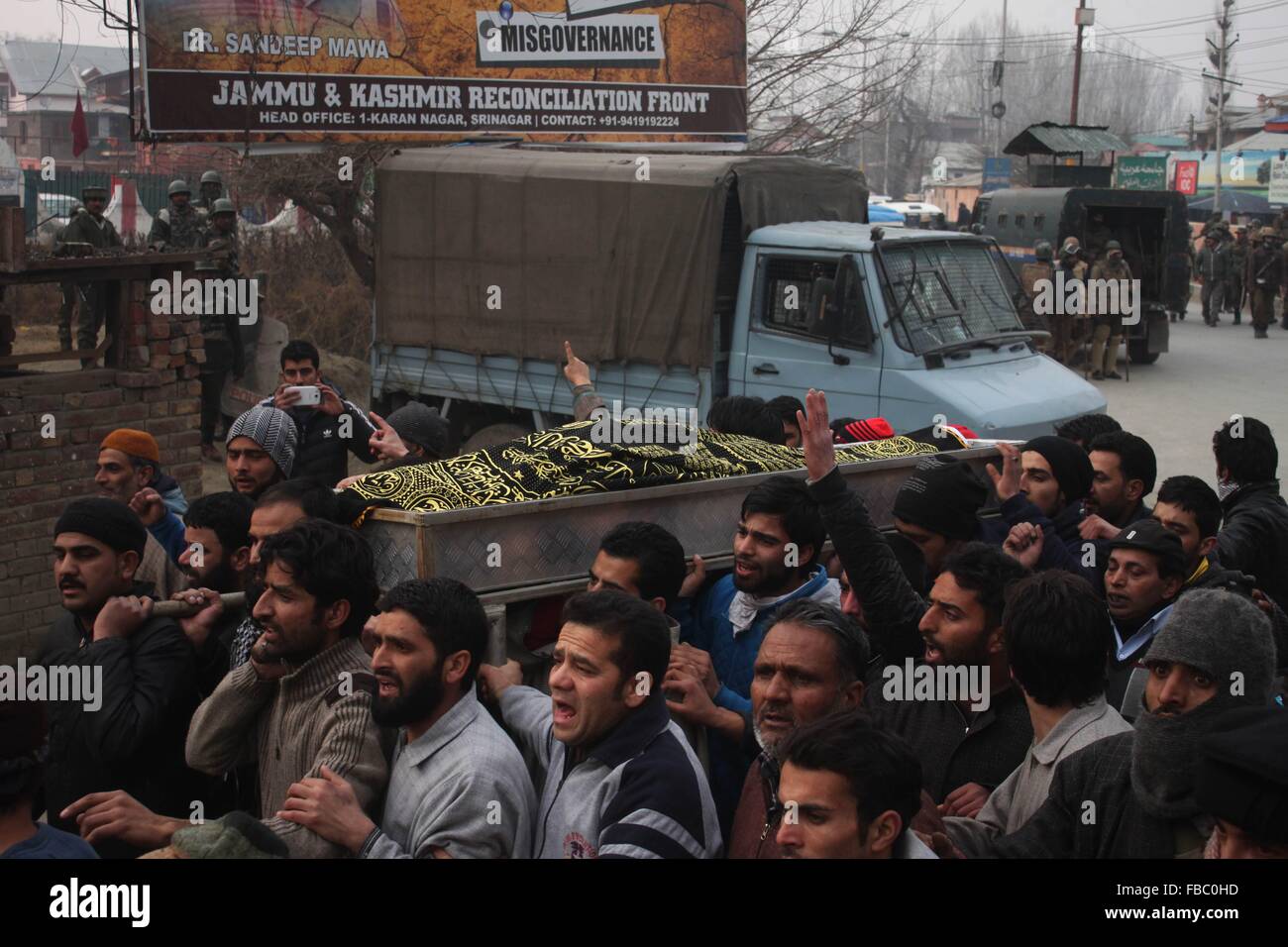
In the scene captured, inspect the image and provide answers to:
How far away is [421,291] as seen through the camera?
1168cm

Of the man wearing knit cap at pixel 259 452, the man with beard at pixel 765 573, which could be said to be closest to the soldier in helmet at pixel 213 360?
the man wearing knit cap at pixel 259 452

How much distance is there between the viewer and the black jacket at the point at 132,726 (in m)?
3.66

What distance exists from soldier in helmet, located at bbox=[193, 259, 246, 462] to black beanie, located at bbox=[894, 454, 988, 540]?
8.12 metres

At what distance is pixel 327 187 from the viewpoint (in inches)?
584

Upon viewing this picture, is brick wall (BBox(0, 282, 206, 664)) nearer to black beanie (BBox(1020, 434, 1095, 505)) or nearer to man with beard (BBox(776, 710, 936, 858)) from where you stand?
black beanie (BBox(1020, 434, 1095, 505))

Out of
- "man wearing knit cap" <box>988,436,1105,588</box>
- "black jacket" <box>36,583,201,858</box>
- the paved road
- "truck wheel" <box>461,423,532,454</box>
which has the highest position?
"man wearing knit cap" <box>988,436,1105,588</box>

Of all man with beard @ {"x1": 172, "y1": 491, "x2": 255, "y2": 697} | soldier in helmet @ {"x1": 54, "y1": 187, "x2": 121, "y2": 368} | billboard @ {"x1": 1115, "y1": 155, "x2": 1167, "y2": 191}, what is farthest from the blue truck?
billboard @ {"x1": 1115, "y1": 155, "x2": 1167, "y2": 191}

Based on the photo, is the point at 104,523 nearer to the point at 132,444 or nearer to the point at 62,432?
the point at 132,444

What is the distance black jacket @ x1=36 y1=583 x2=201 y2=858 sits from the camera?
366 cm

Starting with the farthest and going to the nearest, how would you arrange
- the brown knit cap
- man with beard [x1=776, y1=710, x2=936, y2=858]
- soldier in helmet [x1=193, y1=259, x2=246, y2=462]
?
soldier in helmet [x1=193, y1=259, x2=246, y2=462] → the brown knit cap → man with beard [x1=776, y1=710, x2=936, y2=858]

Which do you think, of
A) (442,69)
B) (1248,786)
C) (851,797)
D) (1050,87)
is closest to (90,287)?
(442,69)

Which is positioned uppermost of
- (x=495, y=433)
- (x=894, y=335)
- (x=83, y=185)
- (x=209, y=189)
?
(x=83, y=185)

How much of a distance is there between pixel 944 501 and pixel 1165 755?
1617 millimetres

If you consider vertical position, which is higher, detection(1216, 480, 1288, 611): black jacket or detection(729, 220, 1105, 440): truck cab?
detection(729, 220, 1105, 440): truck cab
